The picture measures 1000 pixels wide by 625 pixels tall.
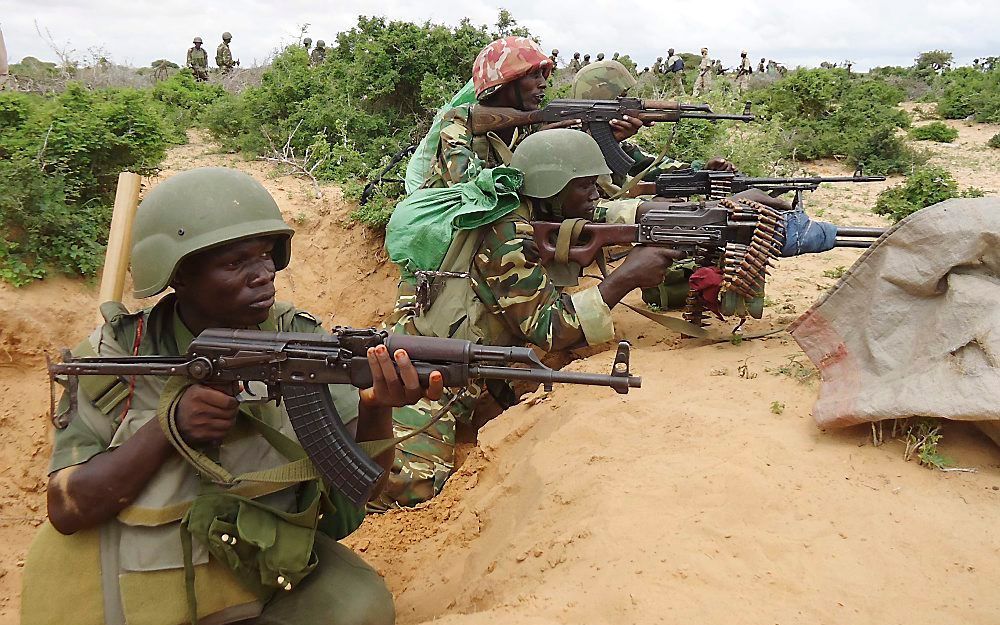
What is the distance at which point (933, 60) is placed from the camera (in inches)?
1053

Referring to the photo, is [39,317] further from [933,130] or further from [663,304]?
[933,130]

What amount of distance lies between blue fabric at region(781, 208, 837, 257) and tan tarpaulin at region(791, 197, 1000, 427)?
1199 millimetres

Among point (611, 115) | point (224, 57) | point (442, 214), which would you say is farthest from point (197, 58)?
point (442, 214)

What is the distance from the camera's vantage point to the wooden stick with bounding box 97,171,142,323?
326cm

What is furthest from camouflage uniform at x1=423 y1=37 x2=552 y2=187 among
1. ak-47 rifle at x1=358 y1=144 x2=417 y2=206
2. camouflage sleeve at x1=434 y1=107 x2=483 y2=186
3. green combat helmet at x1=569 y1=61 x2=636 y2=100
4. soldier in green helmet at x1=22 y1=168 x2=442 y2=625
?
soldier in green helmet at x1=22 y1=168 x2=442 y2=625

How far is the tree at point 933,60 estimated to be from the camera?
25.8m

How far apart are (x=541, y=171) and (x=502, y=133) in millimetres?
1934

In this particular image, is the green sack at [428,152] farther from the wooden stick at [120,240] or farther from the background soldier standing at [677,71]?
the background soldier standing at [677,71]

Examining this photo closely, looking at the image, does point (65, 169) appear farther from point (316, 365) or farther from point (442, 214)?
point (316, 365)

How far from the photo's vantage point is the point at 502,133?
20.8 feet

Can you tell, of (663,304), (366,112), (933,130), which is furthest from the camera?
(933,130)

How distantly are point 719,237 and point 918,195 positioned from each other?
14.0 feet

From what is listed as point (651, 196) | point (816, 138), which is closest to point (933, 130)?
point (816, 138)

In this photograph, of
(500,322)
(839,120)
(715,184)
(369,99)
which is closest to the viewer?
(500,322)
